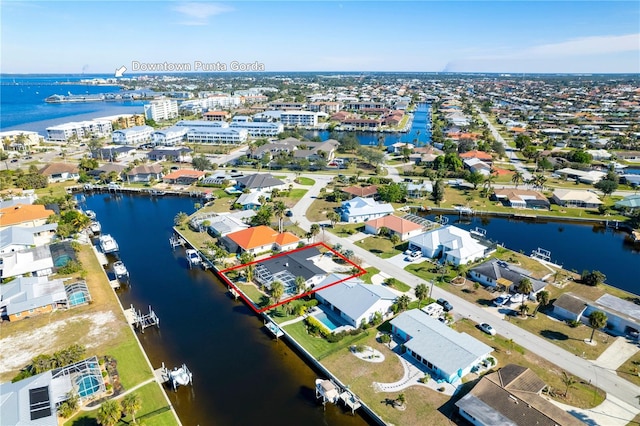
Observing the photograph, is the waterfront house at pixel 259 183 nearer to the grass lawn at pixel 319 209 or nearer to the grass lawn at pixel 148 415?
the grass lawn at pixel 319 209

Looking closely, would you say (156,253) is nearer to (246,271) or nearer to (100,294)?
(100,294)

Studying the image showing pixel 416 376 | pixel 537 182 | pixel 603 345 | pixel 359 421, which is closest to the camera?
pixel 359 421

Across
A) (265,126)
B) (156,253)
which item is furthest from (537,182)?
(265,126)

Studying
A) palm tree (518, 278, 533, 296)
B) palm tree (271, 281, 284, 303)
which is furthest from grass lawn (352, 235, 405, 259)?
palm tree (518, 278, 533, 296)

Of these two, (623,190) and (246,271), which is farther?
(623,190)

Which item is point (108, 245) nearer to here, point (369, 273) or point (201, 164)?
point (369, 273)

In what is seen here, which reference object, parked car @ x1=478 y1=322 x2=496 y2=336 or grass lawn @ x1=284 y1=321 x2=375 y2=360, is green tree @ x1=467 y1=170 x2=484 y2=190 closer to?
parked car @ x1=478 y1=322 x2=496 y2=336

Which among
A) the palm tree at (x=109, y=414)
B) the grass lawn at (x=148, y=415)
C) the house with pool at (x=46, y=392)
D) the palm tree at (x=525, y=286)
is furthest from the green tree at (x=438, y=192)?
the palm tree at (x=109, y=414)
